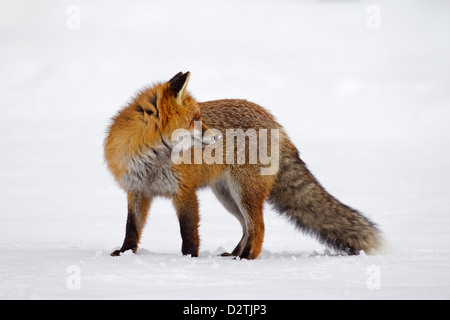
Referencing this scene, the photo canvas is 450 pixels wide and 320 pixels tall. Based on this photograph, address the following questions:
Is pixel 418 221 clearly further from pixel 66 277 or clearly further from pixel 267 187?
pixel 66 277

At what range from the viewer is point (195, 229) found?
5352 millimetres

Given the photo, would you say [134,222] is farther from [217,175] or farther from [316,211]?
[316,211]

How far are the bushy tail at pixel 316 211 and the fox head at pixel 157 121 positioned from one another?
1.23 metres

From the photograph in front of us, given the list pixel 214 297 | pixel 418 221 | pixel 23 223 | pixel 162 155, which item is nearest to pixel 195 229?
pixel 162 155

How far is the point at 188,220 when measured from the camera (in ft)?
17.4

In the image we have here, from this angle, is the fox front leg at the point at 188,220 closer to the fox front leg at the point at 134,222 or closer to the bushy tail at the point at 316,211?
the fox front leg at the point at 134,222

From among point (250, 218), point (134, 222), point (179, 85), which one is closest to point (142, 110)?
point (179, 85)

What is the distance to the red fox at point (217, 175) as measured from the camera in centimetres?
532

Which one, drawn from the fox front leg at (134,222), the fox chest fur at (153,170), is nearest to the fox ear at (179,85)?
the fox chest fur at (153,170)

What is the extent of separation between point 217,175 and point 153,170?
785 mm

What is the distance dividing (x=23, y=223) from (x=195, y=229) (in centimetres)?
464

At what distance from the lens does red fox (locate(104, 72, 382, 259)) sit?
5320mm

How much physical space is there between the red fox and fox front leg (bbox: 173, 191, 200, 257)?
0.01 metres

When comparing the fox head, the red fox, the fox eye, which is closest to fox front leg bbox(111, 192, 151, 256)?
the red fox
